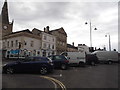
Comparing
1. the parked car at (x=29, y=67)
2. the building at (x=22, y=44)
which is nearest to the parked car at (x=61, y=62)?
the parked car at (x=29, y=67)

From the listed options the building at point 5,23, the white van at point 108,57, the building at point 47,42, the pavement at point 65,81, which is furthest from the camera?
the building at point 5,23

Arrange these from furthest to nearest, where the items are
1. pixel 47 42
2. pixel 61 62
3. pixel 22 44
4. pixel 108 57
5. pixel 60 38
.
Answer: pixel 60 38, pixel 47 42, pixel 22 44, pixel 108 57, pixel 61 62

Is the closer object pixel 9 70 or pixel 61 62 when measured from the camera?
pixel 9 70

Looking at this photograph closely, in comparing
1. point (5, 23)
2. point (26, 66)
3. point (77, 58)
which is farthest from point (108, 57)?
point (5, 23)

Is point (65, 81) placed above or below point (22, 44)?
below

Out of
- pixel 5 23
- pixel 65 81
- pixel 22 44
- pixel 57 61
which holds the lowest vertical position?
pixel 65 81

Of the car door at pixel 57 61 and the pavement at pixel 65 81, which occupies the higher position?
the car door at pixel 57 61

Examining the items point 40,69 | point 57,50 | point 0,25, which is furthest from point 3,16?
point 40,69

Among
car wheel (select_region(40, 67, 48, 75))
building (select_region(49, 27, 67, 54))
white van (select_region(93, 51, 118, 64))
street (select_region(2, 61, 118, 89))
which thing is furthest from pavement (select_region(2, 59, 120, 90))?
building (select_region(49, 27, 67, 54))

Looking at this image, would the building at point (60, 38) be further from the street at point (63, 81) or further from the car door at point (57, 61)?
the street at point (63, 81)

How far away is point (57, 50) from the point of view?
4709 cm

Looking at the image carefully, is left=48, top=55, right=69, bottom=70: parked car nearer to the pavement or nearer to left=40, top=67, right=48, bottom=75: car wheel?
left=40, top=67, right=48, bottom=75: car wheel

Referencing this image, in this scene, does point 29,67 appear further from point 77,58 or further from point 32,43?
point 32,43

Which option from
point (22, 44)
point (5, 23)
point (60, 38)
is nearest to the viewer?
point (22, 44)
